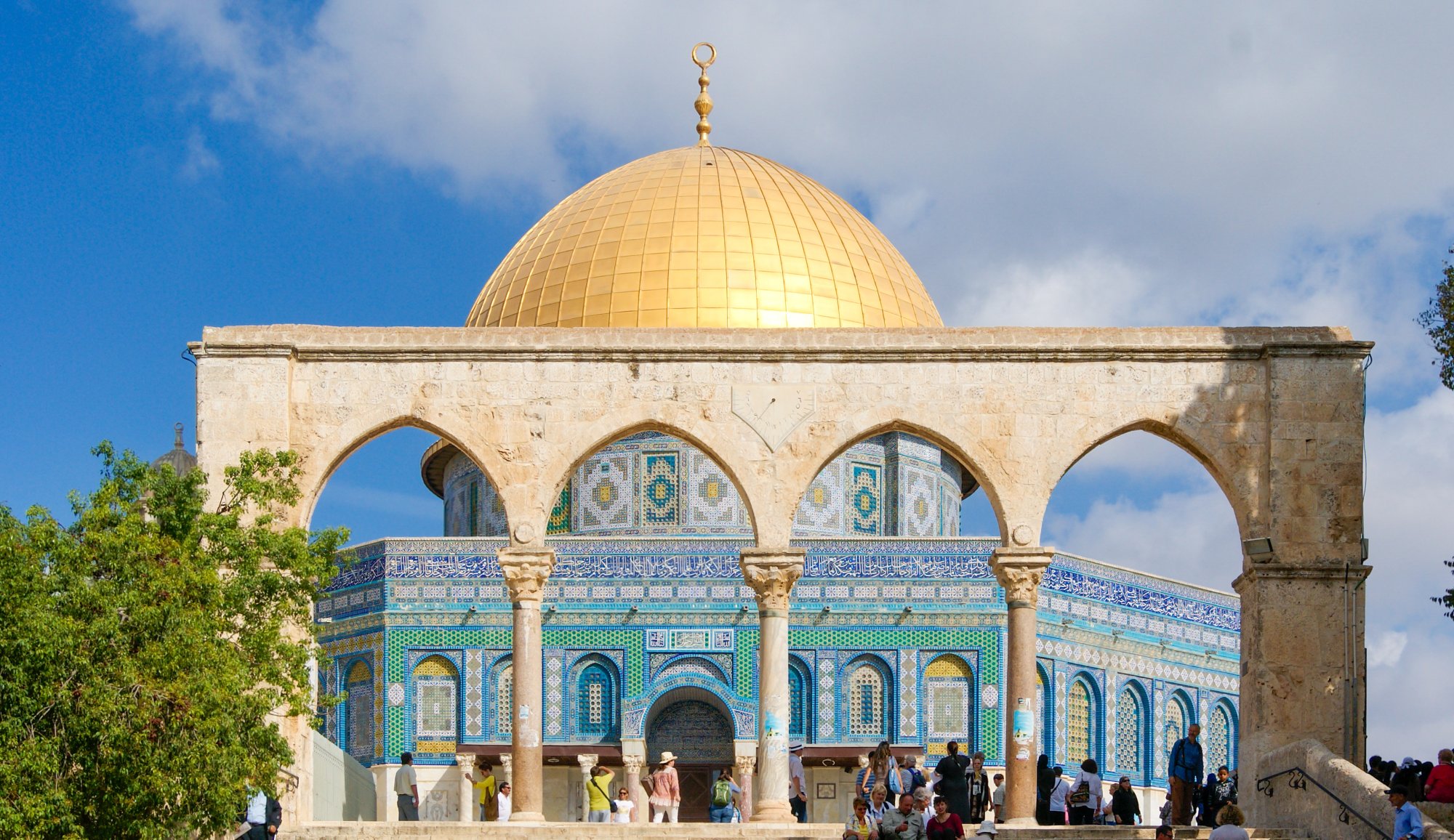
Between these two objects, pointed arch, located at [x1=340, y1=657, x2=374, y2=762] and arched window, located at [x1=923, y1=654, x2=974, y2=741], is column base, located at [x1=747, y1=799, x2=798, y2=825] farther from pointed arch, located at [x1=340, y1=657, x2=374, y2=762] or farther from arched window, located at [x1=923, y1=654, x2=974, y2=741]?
pointed arch, located at [x1=340, y1=657, x2=374, y2=762]

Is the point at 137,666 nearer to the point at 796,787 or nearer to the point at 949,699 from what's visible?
the point at 796,787

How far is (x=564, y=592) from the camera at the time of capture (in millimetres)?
26594

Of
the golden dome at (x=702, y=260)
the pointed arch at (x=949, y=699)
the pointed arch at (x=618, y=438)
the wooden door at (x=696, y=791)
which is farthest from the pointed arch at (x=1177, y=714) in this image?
the pointed arch at (x=618, y=438)

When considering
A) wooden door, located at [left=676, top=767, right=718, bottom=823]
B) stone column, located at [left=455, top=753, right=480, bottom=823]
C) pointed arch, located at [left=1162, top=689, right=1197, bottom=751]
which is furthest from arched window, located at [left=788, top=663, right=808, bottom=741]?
pointed arch, located at [left=1162, top=689, right=1197, bottom=751]

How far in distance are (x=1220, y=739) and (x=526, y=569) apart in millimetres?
14561

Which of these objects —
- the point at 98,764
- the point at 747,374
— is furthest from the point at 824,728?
the point at 98,764

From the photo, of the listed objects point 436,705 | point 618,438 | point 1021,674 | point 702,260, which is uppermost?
point 702,260

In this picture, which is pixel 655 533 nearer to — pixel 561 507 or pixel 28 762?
pixel 561 507

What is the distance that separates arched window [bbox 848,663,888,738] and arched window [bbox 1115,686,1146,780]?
3371 millimetres

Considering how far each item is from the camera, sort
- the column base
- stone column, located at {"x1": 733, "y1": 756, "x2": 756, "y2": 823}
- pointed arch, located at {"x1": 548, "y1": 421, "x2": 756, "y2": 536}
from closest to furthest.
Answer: the column base, stone column, located at {"x1": 733, "y1": 756, "x2": 756, "y2": 823}, pointed arch, located at {"x1": 548, "y1": 421, "x2": 756, "y2": 536}

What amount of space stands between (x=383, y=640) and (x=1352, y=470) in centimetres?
1305

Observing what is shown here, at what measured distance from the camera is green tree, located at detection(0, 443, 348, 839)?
13.9 meters

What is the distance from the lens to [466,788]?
25781 mm

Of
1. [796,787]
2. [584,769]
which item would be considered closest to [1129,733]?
[584,769]
